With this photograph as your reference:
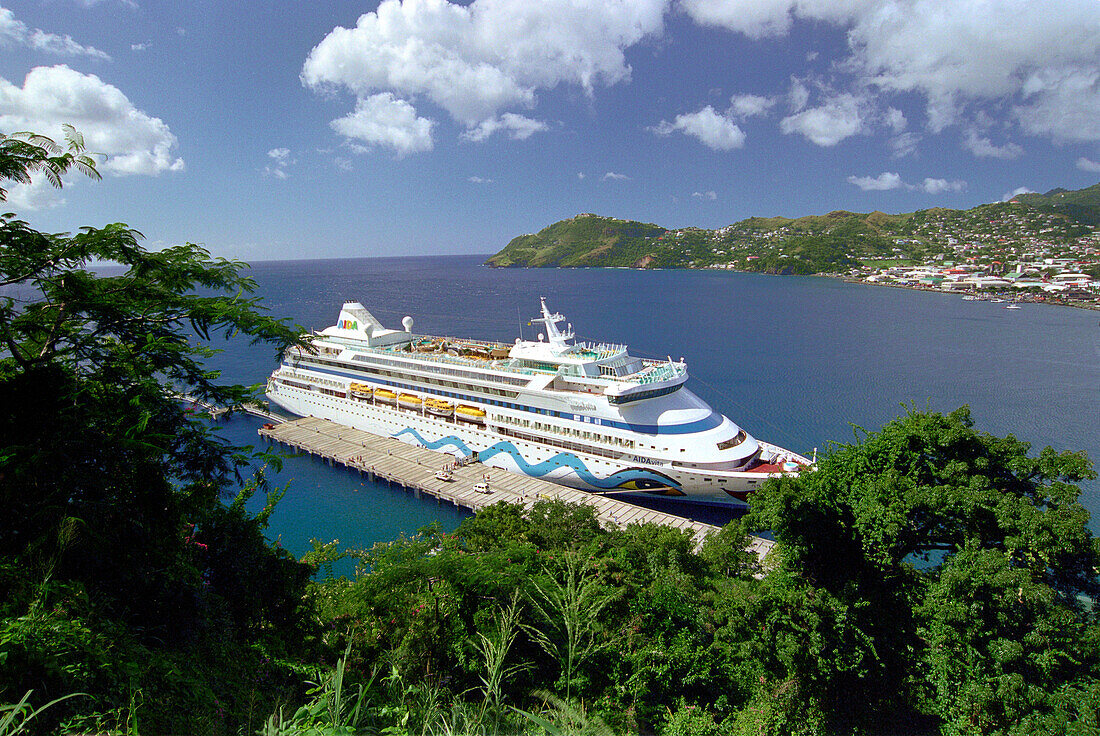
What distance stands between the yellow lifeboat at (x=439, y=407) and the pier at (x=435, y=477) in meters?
2.25

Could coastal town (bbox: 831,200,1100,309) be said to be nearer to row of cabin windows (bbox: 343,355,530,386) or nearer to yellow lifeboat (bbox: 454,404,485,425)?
row of cabin windows (bbox: 343,355,530,386)

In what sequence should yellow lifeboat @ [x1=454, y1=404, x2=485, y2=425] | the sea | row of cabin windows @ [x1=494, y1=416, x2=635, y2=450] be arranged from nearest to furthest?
row of cabin windows @ [x1=494, y1=416, x2=635, y2=450]
the sea
yellow lifeboat @ [x1=454, y1=404, x2=485, y2=425]

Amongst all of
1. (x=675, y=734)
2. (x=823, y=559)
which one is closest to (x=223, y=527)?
(x=675, y=734)

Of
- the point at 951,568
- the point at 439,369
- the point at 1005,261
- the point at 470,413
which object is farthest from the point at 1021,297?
the point at 951,568

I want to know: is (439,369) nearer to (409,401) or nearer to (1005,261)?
(409,401)

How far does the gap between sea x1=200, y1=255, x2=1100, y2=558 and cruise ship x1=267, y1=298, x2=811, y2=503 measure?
2.43 m

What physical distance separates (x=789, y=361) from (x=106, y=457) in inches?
1858

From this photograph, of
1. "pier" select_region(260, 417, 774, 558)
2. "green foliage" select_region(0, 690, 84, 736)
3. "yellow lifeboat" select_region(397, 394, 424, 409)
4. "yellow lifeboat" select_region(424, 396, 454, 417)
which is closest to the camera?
"green foliage" select_region(0, 690, 84, 736)

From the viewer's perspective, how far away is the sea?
2252 cm

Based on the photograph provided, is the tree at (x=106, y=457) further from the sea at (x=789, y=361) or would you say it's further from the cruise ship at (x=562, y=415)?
the cruise ship at (x=562, y=415)

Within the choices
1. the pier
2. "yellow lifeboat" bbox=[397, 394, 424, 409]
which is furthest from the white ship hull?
the pier

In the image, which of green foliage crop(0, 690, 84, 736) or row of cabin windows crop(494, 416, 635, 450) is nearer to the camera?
green foliage crop(0, 690, 84, 736)

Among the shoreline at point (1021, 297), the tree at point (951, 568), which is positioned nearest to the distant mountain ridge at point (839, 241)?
the shoreline at point (1021, 297)

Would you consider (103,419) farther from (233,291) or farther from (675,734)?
(675,734)
